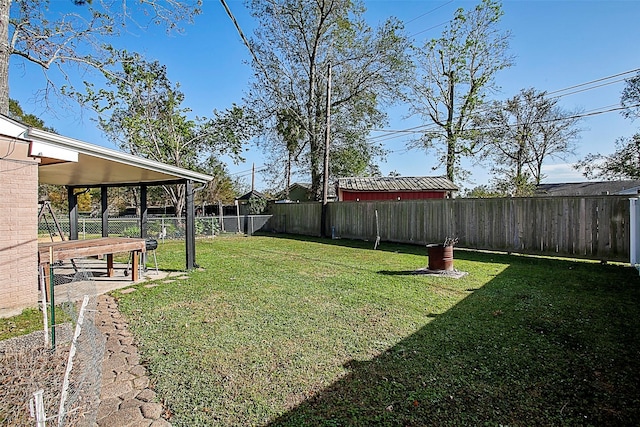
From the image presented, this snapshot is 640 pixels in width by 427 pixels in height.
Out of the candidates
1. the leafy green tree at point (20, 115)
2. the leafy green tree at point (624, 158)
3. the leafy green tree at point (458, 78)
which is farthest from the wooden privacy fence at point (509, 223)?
the leafy green tree at point (20, 115)

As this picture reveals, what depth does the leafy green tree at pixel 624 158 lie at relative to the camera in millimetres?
16719

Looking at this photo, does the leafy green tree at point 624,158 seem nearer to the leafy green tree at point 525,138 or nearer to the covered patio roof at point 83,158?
the leafy green tree at point 525,138

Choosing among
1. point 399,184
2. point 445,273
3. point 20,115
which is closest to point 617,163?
point 399,184

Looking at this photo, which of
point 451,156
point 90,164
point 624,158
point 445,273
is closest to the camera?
point 90,164

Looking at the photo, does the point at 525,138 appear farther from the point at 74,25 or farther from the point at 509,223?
the point at 74,25

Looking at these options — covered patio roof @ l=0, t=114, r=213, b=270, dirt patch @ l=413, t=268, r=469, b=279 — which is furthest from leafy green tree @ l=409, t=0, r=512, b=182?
covered patio roof @ l=0, t=114, r=213, b=270

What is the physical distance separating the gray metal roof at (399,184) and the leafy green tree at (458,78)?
184cm

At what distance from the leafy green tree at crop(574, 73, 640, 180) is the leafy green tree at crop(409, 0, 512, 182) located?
5.60m

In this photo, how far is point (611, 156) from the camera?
22.4m

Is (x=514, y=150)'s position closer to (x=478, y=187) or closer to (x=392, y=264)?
(x=478, y=187)

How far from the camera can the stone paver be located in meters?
2.17

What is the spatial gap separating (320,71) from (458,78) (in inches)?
295

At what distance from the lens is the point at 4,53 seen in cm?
538

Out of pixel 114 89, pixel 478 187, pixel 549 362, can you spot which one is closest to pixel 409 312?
pixel 549 362
